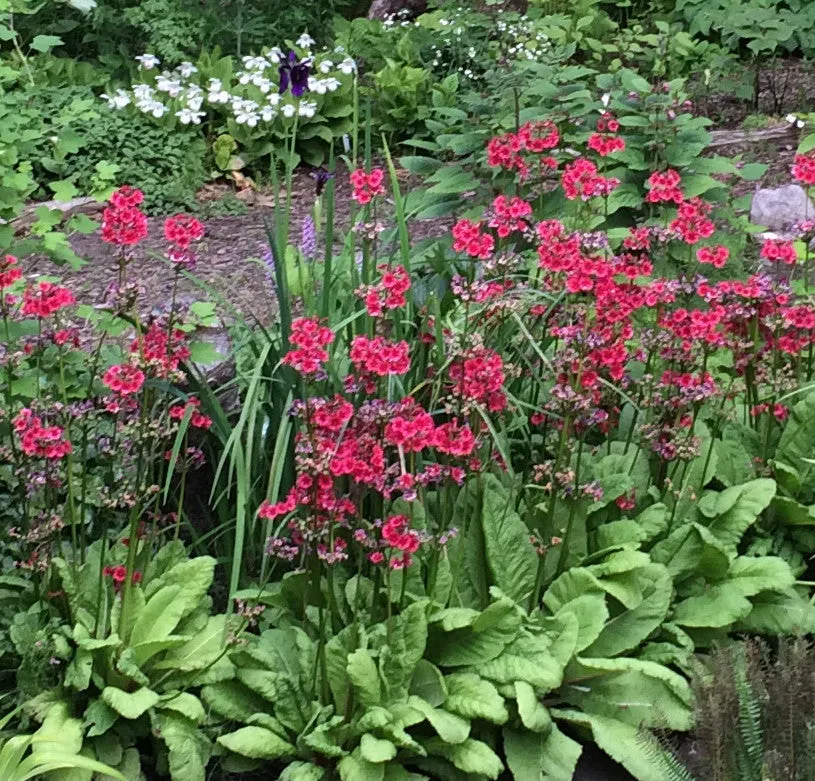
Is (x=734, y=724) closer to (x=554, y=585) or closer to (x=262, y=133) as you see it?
(x=554, y=585)

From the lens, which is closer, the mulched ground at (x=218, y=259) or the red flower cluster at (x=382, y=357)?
the red flower cluster at (x=382, y=357)

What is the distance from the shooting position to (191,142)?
6.83 m

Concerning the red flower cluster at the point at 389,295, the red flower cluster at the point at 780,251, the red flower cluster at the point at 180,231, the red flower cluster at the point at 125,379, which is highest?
the red flower cluster at the point at 180,231

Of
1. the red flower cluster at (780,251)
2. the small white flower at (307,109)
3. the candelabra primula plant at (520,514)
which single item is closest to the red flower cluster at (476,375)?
the candelabra primula plant at (520,514)

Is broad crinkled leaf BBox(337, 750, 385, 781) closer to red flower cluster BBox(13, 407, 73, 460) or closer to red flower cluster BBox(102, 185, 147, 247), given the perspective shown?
red flower cluster BBox(13, 407, 73, 460)

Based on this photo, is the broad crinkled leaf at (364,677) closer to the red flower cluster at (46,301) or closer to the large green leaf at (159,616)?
the large green leaf at (159,616)

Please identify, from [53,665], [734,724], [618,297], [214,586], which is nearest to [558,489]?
[618,297]

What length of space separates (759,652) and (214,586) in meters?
1.50

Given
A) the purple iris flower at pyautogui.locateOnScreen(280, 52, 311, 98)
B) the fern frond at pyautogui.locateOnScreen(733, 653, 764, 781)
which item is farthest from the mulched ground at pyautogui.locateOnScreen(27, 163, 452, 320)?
the fern frond at pyautogui.locateOnScreen(733, 653, 764, 781)

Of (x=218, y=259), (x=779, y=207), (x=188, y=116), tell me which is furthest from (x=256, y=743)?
(x=188, y=116)

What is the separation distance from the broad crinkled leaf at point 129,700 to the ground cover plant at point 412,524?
2cm

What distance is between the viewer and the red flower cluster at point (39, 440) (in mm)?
2518

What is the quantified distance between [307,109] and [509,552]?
4405 millimetres

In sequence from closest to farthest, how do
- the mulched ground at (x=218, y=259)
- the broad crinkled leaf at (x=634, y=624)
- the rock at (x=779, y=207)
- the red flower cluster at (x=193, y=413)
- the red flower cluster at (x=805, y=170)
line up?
the red flower cluster at (x=193, y=413) < the broad crinkled leaf at (x=634, y=624) < the red flower cluster at (x=805, y=170) < the mulched ground at (x=218, y=259) < the rock at (x=779, y=207)
